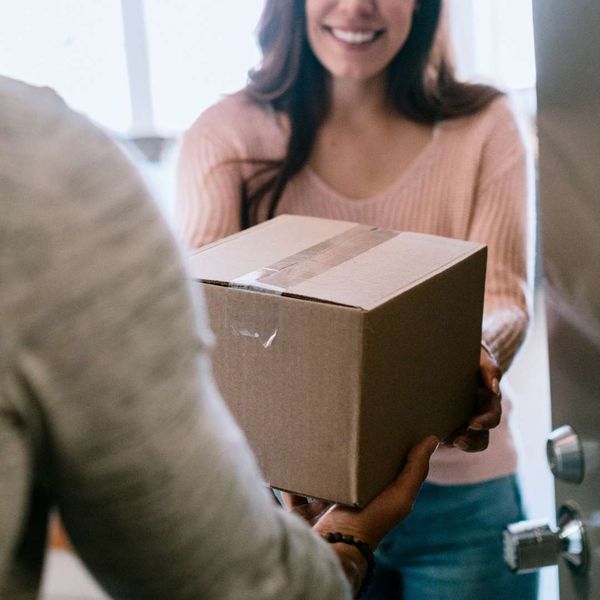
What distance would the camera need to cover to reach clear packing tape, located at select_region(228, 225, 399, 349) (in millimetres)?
783

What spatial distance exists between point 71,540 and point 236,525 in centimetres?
10

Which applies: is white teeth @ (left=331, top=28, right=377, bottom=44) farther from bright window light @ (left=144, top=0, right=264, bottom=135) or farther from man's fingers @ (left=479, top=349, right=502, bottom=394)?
bright window light @ (left=144, top=0, right=264, bottom=135)

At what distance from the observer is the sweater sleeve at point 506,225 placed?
1231 mm

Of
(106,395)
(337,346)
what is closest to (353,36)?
(337,346)

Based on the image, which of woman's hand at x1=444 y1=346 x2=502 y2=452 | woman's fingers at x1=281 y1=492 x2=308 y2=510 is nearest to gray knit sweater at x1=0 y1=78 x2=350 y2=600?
woman's fingers at x1=281 y1=492 x2=308 y2=510

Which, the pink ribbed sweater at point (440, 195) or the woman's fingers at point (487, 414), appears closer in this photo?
the woman's fingers at point (487, 414)

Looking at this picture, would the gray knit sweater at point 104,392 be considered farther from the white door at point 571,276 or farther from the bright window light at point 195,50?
the bright window light at point 195,50

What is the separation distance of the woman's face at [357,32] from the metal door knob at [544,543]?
27.7 inches

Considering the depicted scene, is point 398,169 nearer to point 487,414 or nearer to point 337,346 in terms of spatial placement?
point 487,414

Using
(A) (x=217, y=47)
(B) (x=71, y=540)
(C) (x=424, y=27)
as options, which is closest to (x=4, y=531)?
(B) (x=71, y=540)

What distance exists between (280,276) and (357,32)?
2.00ft

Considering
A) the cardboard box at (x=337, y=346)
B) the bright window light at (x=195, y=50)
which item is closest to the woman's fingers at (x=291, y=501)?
the cardboard box at (x=337, y=346)

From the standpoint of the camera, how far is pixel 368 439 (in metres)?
0.78

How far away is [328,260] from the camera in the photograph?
842 millimetres
